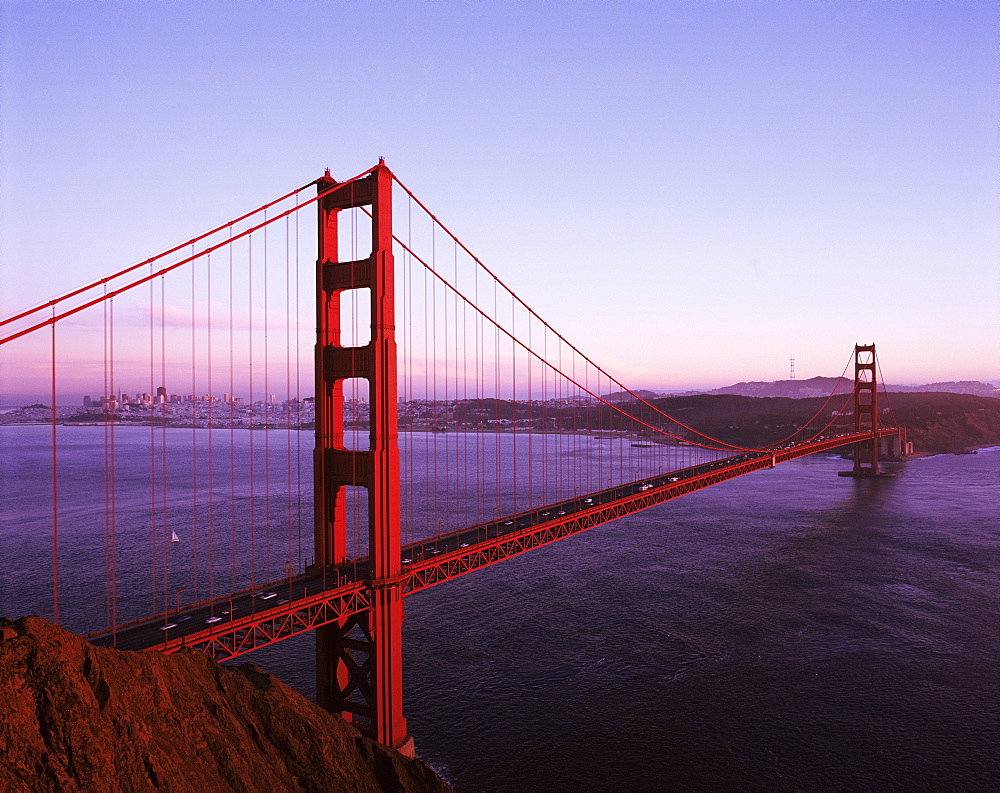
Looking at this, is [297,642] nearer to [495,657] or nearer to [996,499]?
[495,657]

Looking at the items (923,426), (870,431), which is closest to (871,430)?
(870,431)

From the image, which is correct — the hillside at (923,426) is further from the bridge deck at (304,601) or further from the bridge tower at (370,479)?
the bridge tower at (370,479)

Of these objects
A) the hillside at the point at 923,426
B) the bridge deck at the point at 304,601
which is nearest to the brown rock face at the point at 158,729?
the bridge deck at the point at 304,601

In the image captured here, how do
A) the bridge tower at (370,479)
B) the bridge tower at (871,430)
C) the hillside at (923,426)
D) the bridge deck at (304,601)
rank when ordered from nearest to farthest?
1. the bridge deck at (304,601)
2. the bridge tower at (370,479)
3. the bridge tower at (871,430)
4. the hillside at (923,426)

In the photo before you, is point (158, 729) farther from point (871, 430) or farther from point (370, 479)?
point (871, 430)

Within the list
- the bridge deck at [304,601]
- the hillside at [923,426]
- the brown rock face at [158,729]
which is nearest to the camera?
the brown rock face at [158,729]

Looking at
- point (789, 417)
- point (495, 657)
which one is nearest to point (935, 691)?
point (495, 657)
